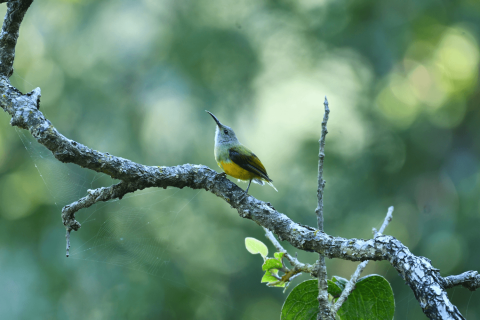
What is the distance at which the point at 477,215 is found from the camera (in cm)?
600

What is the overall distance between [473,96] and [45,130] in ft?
26.6

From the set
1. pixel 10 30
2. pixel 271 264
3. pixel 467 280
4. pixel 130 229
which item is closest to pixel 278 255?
pixel 271 264

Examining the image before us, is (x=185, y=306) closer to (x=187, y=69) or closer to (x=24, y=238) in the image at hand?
(x=24, y=238)

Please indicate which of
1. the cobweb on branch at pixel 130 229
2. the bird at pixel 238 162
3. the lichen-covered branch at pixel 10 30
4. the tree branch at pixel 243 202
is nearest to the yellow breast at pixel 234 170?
the bird at pixel 238 162

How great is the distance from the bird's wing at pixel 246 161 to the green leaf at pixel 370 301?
110 cm

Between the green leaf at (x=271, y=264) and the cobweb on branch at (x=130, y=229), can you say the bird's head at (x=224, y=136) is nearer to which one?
the green leaf at (x=271, y=264)

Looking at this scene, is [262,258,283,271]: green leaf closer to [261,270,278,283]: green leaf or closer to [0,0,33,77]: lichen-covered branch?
[261,270,278,283]: green leaf

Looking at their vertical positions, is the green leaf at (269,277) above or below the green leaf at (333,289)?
below

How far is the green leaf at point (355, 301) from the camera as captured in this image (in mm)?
1660

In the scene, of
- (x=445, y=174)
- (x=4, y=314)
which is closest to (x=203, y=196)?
(x=4, y=314)

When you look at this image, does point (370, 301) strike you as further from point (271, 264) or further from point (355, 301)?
point (271, 264)

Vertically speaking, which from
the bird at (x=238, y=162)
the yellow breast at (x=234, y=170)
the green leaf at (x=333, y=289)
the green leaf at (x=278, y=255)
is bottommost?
the green leaf at (x=333, y=289)

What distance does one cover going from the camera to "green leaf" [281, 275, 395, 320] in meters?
1.66

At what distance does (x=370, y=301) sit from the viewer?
1.70 metres
